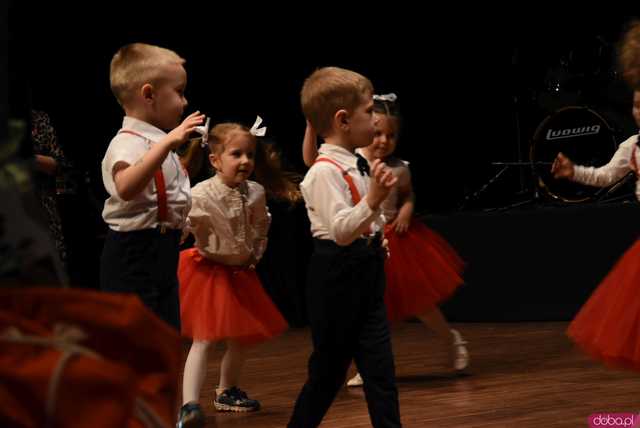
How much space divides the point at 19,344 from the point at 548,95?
6473 mm

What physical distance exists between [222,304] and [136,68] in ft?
3.84

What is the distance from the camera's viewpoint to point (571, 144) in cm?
714

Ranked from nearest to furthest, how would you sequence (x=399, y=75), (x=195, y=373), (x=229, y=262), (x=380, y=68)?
(x=195, y=373), (x=229, y=262), (x=380, y=68), (x=399, y=75)

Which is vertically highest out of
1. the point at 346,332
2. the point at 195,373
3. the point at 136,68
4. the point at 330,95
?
the point at 136,68

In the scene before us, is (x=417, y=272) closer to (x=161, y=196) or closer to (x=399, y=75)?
(x=161, y=196)

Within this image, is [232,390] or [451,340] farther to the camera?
[451,340]

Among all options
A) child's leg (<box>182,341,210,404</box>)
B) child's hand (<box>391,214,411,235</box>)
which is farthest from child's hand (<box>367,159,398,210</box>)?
child's hand (<box>391,214,411,235</box>)

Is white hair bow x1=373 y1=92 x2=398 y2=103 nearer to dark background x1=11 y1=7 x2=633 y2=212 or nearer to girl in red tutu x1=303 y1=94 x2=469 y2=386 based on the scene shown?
girl in red tutu x1=303 y1=94 x2=469 y2=386

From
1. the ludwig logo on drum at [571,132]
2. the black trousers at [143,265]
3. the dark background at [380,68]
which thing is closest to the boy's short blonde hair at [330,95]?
the black trousers at [143,265]

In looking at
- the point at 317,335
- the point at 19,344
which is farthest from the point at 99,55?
the point at 19,344

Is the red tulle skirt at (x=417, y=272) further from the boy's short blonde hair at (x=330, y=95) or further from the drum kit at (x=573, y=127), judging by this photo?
the drum kit at (x=573, y=127)

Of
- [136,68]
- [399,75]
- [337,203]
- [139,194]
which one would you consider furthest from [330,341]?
[399,75]

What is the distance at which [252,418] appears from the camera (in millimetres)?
3721

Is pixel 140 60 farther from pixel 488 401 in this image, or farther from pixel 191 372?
pixel 488 401
